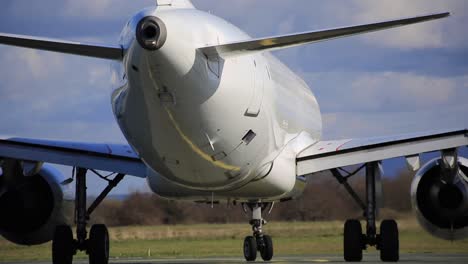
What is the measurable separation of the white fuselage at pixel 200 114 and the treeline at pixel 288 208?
10399 mm

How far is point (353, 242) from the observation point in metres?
25.1

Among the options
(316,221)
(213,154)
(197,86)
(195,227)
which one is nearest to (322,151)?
(213,154)

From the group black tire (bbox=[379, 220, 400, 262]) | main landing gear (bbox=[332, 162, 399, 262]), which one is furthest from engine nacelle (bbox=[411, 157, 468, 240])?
black tire (bbox=[379, 220, 400, 262])

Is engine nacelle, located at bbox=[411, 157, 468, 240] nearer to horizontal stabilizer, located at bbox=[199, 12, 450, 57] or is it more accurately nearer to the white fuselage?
the white fuselage

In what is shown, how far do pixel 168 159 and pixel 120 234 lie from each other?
2615cm

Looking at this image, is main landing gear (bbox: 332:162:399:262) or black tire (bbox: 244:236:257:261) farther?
black tire (bbox: 244:236:257:261)

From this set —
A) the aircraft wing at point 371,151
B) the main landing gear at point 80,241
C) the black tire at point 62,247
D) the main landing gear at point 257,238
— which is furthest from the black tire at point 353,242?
the black tire at point 62,247

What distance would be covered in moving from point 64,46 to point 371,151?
8.94 metres

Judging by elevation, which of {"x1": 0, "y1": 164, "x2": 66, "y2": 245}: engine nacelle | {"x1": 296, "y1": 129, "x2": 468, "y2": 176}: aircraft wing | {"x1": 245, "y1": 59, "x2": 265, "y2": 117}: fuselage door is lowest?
{"x1": 0, "y1": 164, "x2": 66, "y2": 245}: engine nacelle

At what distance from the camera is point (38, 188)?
83.7 feet

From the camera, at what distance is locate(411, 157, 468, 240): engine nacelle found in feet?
83.3

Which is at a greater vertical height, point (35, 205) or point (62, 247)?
point (35, 205)

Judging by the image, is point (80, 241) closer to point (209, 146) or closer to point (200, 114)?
point (209, 146)

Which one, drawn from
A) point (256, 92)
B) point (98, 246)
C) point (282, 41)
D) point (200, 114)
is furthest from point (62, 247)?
point (282, 41)
